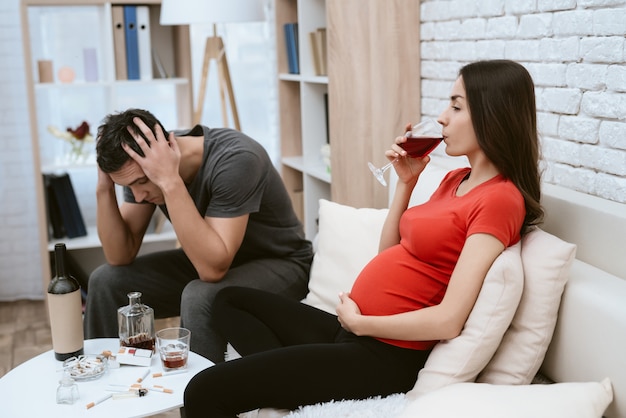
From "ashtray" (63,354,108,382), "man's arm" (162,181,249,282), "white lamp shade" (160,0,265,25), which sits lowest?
"ashtray" (63,354,108,382)

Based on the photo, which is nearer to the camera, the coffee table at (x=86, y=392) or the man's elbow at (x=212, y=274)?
the coffee table at (x=86, y=392)

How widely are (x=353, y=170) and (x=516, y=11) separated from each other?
945 mm

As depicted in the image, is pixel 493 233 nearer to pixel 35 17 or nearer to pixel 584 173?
pixel 584 173

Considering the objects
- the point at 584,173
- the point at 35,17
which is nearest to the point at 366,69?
the point at 584,173

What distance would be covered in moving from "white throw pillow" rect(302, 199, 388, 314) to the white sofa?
21.8 inches

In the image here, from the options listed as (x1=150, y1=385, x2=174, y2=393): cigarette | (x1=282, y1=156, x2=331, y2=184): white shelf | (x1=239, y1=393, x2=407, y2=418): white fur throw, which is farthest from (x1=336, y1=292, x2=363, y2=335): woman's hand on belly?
(x1=282, y1=156, x2=331, y2=184): white shelf

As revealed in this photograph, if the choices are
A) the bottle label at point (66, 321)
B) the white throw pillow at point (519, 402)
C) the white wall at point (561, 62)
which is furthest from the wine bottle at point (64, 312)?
the white wall at point (561, 62)

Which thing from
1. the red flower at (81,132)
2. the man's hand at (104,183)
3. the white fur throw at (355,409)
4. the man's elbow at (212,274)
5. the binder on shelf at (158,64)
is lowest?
the white fur throw at (355,409)

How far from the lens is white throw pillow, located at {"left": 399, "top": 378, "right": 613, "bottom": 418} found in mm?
1465

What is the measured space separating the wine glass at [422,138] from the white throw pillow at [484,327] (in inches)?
14.0

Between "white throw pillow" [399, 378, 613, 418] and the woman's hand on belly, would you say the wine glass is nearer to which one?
the woman's hand on belly

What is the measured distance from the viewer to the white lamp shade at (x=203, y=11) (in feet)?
11.1

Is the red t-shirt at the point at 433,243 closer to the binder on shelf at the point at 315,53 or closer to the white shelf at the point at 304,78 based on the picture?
the white shelf at the point at 304,78

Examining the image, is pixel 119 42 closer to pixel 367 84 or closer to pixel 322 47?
pixel 322 47
